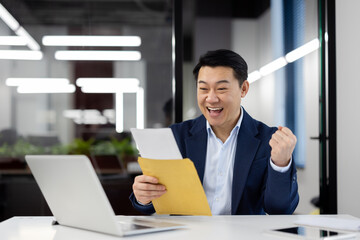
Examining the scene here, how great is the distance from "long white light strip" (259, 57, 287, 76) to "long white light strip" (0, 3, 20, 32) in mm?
2013

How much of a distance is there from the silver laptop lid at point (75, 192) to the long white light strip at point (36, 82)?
2321 mm

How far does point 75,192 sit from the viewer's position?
1.33 metres

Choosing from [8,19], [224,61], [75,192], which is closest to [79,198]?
[75,192]

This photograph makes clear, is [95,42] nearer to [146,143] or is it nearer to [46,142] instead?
[46,142]

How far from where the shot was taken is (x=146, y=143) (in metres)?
1.51

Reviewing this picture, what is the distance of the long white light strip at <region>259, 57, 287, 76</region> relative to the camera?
3.52 metres

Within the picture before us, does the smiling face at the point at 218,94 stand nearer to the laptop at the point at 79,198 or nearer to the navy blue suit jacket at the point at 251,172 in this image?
the navy blue suit jacket at the point at 251,172

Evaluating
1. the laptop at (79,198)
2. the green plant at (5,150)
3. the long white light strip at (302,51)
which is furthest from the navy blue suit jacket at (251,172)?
the green plant at (5,150)

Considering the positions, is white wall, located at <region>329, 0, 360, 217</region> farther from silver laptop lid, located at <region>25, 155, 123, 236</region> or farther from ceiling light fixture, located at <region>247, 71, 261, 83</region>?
silver laptop lid, located at <region>25, 155, 123, 236</region>

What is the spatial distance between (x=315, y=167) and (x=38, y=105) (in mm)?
2283

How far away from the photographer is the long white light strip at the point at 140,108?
12.3ft

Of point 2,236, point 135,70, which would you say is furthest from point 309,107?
point 2,236

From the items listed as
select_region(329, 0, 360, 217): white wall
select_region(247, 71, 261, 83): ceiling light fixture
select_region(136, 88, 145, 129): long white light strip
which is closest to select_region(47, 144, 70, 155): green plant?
select_region(136, 88, 145, 129): long white light strip

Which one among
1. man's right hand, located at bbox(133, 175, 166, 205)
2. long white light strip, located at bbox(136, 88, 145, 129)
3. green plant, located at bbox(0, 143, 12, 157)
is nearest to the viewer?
man's right hand, located at bbox(133, 175, 166, 205)
